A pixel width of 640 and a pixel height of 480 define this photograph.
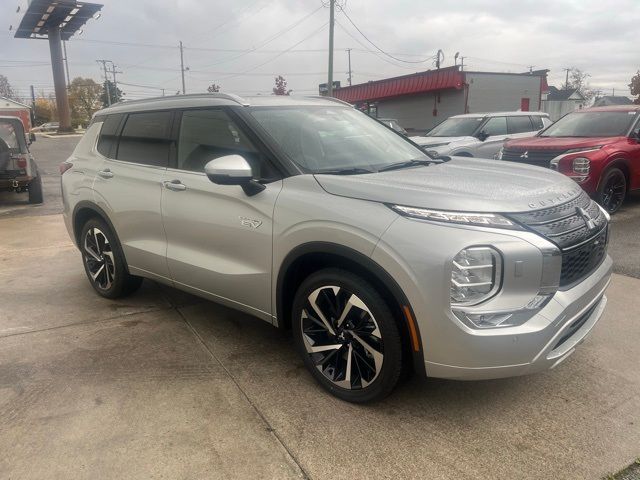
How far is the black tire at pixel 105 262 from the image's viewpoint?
14.4 feet

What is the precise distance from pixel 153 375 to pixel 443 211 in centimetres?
212

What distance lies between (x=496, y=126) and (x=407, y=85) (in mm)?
22025

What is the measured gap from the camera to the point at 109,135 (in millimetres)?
4531

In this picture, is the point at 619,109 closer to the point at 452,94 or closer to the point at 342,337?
the point at 342,337

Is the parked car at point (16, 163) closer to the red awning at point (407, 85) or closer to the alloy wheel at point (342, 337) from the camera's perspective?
the alloy wheel at point (342, 337)

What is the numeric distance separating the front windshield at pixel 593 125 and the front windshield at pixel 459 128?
7.68 feet

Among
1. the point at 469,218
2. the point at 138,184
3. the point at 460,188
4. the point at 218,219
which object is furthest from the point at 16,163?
the point at 469,218

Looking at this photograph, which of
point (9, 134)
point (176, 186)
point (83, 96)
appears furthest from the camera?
point (83, 96)

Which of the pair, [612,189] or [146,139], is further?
[612,189]

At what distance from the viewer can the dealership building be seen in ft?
94.9

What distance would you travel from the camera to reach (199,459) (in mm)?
2469

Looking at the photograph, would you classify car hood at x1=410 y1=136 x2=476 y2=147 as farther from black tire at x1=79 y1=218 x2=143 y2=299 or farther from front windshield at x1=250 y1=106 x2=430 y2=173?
black tire at x1=79 y1=218 x2=143 y2=299

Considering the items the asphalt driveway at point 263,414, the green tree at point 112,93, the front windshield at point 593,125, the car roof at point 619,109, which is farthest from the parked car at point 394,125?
the green tree at point 112,93

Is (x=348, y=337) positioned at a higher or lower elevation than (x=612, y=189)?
lower
